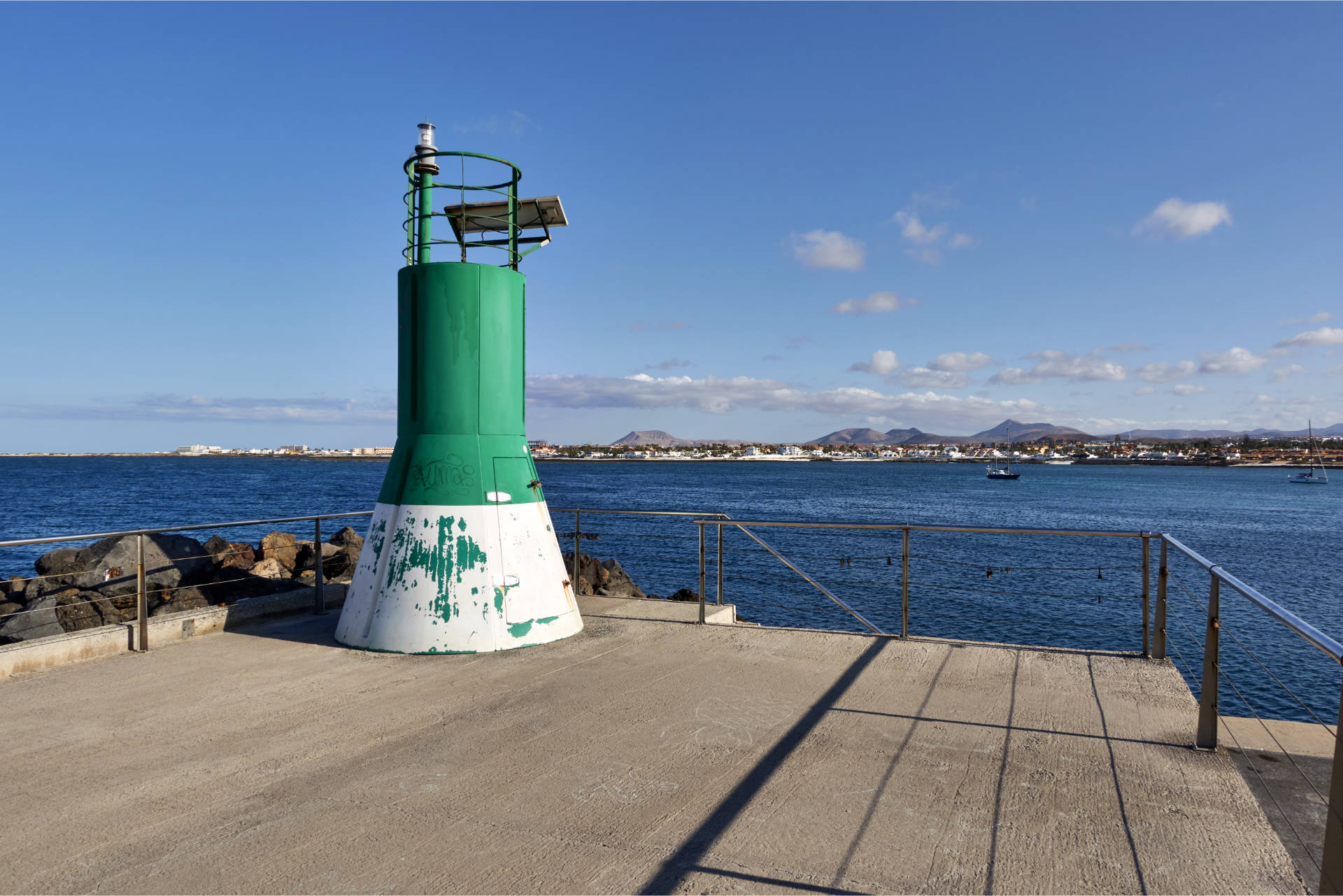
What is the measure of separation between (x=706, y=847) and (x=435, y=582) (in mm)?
4017

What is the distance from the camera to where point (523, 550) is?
6938 millimetres

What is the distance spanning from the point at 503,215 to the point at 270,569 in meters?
14.1

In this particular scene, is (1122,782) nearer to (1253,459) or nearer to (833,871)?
(833,871)

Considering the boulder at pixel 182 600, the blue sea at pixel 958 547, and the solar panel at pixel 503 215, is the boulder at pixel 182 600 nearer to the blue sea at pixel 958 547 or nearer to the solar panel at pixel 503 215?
the blue sea at pixel 958 547

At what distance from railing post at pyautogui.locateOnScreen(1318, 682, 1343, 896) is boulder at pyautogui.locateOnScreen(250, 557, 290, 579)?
18649mm

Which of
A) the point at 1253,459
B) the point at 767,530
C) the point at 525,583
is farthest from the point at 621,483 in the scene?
the point at 1253,459

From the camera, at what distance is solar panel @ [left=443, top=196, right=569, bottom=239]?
7.67 metres

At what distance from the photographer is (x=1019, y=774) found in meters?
4.03

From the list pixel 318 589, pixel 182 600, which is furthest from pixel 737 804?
pixel 182 600

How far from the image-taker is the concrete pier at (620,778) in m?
3.07

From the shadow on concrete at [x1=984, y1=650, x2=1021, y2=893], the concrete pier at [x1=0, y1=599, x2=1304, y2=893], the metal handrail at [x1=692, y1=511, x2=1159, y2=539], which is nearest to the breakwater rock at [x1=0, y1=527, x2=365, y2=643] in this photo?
the concrete pier at [x1=0, y1=599, x2=1304, y2=893]

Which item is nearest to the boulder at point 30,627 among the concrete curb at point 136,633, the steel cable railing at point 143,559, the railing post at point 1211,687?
the steel cable railing at point 143,559

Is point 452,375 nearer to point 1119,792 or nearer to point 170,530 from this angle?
point 170,530

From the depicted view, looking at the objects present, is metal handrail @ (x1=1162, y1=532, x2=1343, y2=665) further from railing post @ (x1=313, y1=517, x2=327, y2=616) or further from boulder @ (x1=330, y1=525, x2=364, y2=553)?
boulder @ (x1=330, y1=525, x2=364, y2=553)
